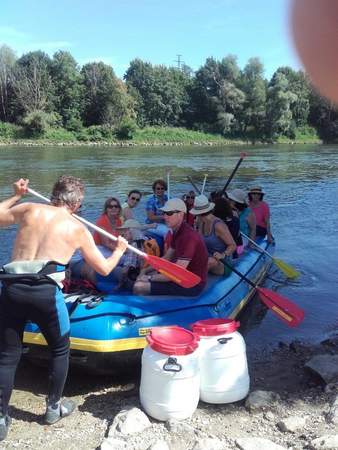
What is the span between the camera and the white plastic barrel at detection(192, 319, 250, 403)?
11.1ft

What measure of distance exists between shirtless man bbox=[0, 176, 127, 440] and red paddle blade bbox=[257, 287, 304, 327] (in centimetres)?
229

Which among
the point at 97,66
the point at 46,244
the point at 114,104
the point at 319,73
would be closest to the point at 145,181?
the point at 46,244

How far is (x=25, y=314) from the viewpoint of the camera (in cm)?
306

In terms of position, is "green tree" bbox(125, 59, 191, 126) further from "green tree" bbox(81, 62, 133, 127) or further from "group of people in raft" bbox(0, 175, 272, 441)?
"group of people in raft" bbox(0, 175, 272, 441)

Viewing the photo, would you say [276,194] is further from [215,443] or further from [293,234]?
[215,443]

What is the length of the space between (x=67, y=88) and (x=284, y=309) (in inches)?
1914

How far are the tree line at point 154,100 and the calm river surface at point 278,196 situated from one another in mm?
21535

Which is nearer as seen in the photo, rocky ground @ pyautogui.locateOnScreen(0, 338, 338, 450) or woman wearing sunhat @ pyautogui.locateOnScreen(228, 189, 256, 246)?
rocky ground @ pyautogui.locateOnScreen(0, 338, 338, 450)

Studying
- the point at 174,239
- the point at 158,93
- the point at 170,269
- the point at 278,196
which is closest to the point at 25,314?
Answer: the point at 170,269

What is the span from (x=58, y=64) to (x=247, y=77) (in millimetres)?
19900

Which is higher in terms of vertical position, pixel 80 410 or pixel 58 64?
pixel 58 64

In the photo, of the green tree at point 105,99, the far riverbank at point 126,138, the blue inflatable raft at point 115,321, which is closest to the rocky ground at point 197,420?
the blue inflatable raft at point 115,321

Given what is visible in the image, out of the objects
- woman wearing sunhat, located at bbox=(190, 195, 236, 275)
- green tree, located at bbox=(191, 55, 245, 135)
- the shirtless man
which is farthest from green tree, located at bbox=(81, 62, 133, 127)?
the shirtless man

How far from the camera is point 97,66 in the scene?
52.5 metres
